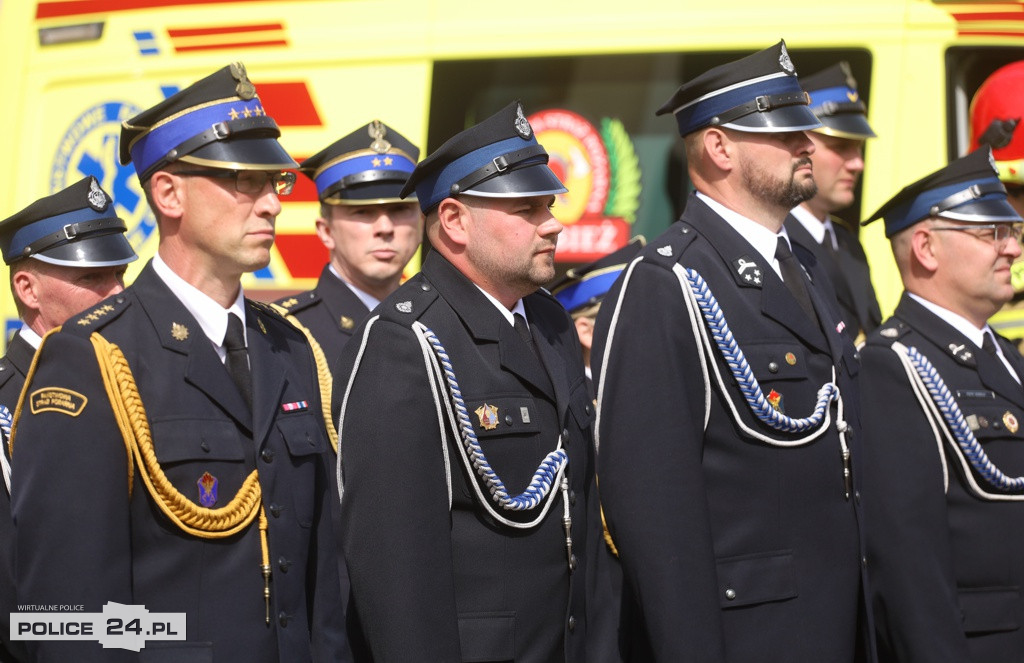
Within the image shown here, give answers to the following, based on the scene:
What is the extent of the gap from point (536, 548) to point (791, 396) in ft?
2.49

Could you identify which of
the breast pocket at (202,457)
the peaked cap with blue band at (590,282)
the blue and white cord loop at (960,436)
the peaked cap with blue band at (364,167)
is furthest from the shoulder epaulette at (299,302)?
the blue and white cord loop at (960,436)

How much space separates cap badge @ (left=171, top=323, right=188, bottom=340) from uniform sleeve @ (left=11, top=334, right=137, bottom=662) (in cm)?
24

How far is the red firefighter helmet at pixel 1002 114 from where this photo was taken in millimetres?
5402

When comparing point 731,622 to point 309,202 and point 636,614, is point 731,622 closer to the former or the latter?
point 636,614

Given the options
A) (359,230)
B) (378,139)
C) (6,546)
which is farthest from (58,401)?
(378,139)

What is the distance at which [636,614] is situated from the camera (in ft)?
11.2

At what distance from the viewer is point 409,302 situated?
3166 millimetres

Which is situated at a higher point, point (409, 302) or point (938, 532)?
point (409, 302)

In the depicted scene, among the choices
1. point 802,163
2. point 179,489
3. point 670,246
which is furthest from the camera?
point 802,163

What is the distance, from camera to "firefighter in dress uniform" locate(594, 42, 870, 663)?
3.16 metres

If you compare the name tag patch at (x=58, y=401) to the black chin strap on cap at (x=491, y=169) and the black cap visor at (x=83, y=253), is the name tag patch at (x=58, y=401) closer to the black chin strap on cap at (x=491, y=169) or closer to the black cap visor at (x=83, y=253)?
the black chin strap on cap at (x=491, y=169)

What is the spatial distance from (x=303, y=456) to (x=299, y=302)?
173 centimetres

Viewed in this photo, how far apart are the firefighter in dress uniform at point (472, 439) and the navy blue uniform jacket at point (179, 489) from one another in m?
0.13

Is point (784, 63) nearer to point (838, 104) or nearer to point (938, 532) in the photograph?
point (938, 532)
